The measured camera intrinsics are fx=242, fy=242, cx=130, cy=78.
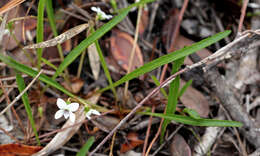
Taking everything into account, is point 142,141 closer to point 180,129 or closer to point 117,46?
point 180,129

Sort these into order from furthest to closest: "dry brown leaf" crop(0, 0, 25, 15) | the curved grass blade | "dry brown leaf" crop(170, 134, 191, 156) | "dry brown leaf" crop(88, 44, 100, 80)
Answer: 1. "dry brown leaf" crop(88, 44, 100, 80)
2. "dry brown leaf" crop(170, 134, 191, 156)
3. "dry brown leaf" crop(0, 0, 25, 15)
4. the curved grass blade

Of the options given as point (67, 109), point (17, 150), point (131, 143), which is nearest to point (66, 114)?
point (67, 109)

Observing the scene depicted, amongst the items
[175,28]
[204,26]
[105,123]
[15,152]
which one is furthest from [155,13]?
[15,152]

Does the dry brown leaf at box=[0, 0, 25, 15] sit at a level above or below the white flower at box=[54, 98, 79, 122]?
above

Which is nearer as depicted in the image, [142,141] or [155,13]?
[142,141]

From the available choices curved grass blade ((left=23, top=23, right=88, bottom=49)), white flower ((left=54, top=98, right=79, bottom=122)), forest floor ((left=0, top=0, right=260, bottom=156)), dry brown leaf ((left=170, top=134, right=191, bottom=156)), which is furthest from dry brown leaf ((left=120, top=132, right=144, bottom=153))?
curved grass blade ((left=23, top=23, right=88, bottom=49))

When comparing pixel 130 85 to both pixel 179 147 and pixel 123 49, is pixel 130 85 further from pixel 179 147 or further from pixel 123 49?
pixel 179 147

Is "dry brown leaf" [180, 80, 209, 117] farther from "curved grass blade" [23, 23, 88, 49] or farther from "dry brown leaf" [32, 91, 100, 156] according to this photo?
"curved grass blade" [23, 23, 88, 49]
